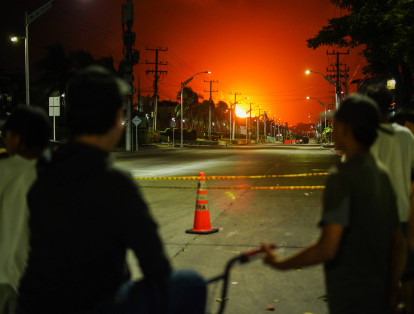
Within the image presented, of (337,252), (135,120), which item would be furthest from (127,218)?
(135,120)

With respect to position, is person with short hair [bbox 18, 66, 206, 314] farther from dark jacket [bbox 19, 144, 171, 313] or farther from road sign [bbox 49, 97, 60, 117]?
road sign [bbox 49, 97, 60, 117]

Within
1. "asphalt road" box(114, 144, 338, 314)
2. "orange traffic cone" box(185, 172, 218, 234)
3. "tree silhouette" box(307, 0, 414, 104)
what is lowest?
"asphalt road" box(114, 144, 338, 314)

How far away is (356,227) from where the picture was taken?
2.21 metres

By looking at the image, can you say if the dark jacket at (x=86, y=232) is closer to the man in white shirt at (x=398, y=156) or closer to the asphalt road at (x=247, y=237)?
the man in white shirt at (x=398, y=156)

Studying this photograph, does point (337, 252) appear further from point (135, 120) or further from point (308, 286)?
point (135, 120)

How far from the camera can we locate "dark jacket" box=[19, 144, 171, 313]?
188 centimetres

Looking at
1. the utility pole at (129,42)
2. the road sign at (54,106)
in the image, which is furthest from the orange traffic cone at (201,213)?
the utility pole at (129,42)

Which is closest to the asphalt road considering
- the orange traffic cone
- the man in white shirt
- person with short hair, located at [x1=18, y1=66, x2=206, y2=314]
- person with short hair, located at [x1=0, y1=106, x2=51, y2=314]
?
the orange traffic cone

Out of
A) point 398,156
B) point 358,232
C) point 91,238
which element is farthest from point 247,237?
point 91,238

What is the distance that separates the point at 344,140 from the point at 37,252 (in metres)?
1.44

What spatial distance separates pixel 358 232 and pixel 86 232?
1159 mm

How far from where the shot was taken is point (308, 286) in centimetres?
554

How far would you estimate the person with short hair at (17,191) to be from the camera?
257 centimetres

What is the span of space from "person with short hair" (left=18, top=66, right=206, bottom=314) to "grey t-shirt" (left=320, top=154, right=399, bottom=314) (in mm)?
710
